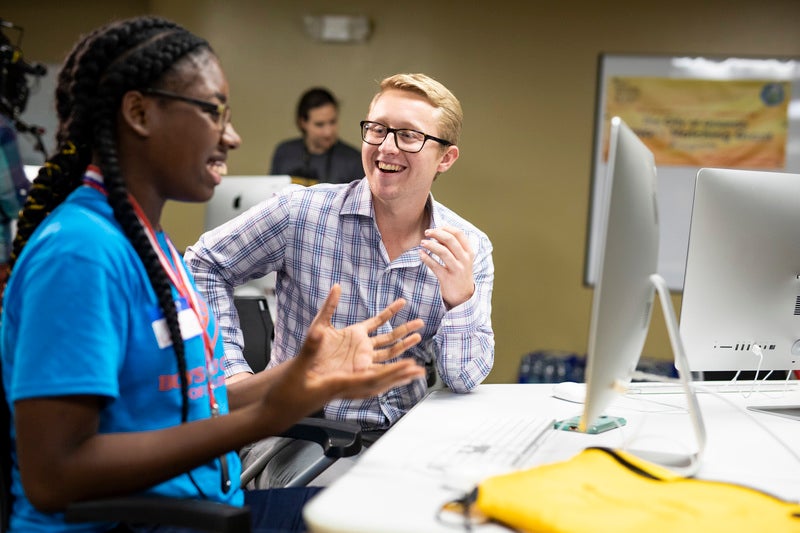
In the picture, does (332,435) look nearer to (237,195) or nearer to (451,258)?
(451,258)

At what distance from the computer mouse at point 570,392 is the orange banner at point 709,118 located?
307 cm

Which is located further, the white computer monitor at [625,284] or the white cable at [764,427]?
the white cable at [764,427]

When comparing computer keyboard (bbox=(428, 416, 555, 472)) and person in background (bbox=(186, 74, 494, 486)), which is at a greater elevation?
person in background (bbox=(186, 74, 494, 486))

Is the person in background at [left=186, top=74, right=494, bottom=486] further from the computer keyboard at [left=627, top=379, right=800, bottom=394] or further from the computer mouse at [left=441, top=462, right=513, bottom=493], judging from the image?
the computer mouse at [left=441, top=462, right=513, bottom=493]

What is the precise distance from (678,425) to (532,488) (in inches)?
25.6

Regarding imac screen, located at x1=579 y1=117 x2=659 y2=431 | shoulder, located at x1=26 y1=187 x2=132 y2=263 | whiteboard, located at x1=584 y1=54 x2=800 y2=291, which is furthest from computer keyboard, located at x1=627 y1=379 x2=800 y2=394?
whiteboard, located at x1=584 y1=54 x2=800 y2=291

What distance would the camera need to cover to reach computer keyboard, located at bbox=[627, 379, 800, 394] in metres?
1.77

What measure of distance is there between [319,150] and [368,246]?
8.42ft

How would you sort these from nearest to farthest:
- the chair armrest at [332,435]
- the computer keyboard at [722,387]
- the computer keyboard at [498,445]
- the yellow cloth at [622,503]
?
the yellow cloth at [622,503] → the computer keyboard at [498,445] → the chair armrest at [332,435] → the computer keyboard at [722,387]

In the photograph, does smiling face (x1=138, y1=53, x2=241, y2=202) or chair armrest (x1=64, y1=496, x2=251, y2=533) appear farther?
smiling face (x1=138, y1=53, x2=241, y2=202)

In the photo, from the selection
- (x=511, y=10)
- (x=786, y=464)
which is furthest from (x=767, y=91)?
(x=786, y=464)

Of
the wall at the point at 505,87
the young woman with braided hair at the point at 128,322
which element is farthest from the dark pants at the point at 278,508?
the wall at the point at 505,87

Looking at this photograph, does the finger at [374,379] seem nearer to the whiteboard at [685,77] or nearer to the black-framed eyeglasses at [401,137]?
the black-framed eyeglasses at [401,137]

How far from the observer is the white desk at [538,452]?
3.08ft
